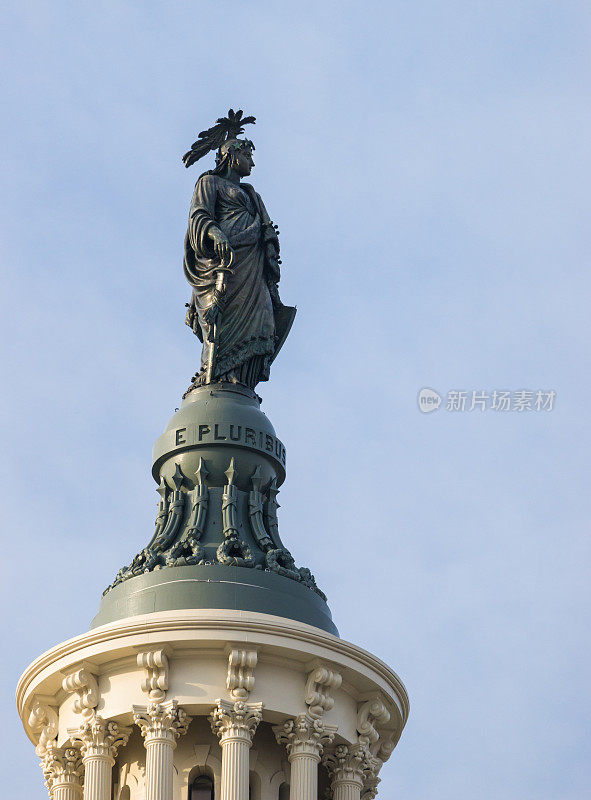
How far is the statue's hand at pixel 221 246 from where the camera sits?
4606 cm

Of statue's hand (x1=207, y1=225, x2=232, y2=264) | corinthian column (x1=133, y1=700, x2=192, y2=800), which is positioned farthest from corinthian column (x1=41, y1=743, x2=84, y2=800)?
statue's hand (x1=207, y1=225, x2=232, y2=264)

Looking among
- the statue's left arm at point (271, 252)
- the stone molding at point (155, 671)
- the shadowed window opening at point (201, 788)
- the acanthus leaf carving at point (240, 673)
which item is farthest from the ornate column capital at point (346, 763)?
the statue's left arm at point (271, 252)

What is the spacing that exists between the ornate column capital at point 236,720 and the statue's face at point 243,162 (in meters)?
14.7

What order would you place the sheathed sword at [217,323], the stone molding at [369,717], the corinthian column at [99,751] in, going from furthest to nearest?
1. the sheathed sword at [217,323]
2. the stone molding at [369,717]
3. the corinthian column at [99,751]

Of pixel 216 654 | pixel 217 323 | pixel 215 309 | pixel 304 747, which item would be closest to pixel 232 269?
pixel 215 309

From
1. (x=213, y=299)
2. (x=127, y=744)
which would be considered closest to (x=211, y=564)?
(x=127, y=744)

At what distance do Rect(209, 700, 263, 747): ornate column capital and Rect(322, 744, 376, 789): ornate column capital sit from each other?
2.48m

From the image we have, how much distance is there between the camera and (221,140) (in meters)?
48.0

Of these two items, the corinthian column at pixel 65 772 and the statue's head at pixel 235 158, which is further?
the statue's head at pixel 235 158

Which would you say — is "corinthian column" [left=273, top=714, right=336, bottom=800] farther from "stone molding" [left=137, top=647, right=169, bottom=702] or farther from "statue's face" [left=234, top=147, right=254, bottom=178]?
"statue's face" [left=234, top=147, right=254, bottom=178]

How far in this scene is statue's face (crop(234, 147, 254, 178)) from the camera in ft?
156

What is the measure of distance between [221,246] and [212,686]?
11.8m

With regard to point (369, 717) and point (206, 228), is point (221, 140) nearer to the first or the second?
point (206, 228)

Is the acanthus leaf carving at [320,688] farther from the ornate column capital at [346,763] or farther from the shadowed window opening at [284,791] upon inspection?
the shadowed window opening at [284,791]
